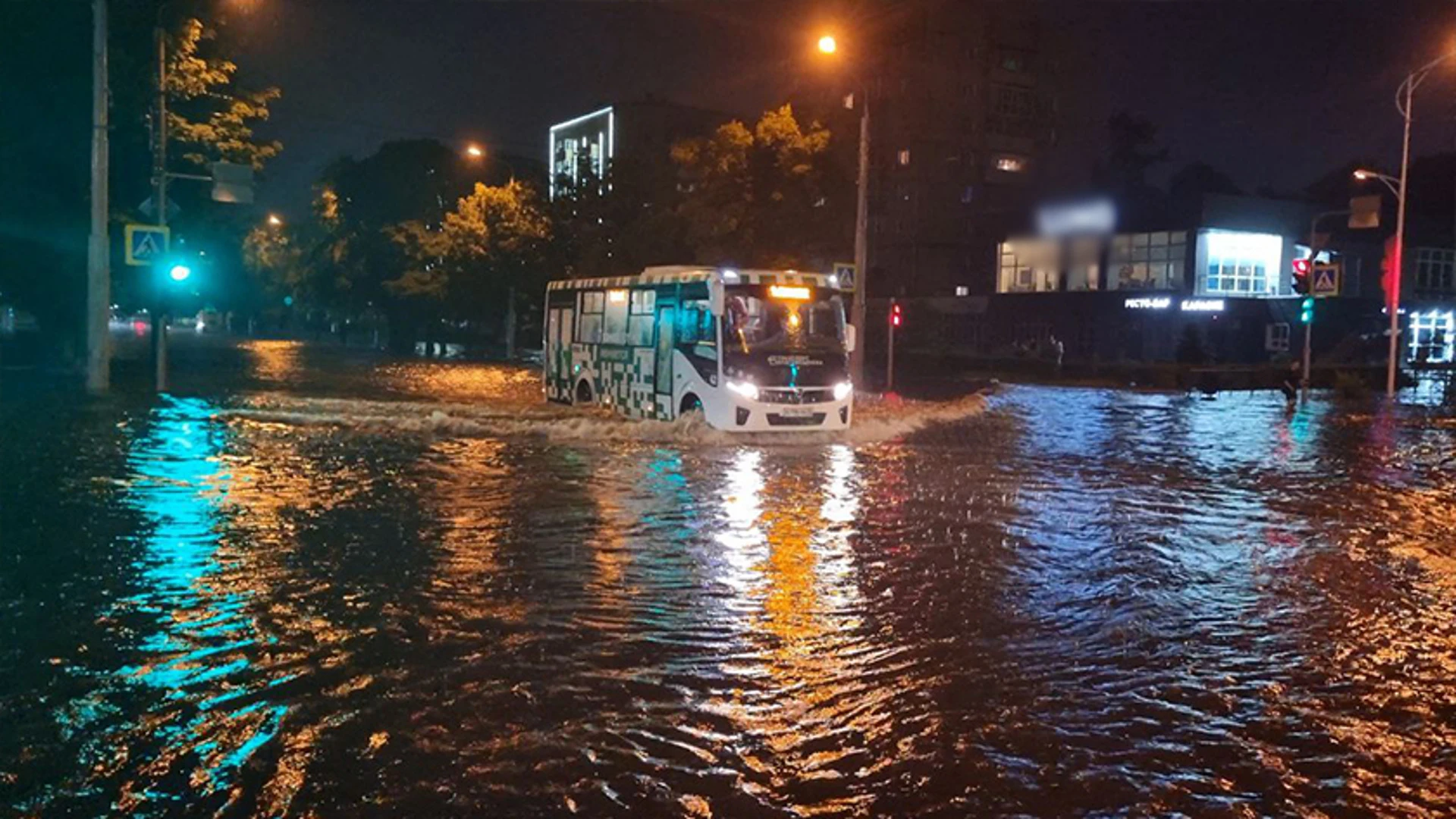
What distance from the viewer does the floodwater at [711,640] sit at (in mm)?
5305

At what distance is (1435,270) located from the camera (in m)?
66.0

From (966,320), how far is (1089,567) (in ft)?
199

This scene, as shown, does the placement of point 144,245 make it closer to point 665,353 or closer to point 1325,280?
point 665,353

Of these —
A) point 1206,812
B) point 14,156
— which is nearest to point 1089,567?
point 1206,812

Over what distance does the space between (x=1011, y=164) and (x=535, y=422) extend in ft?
216

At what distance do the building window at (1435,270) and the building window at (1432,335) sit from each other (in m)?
1.36

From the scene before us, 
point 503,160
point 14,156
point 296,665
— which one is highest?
point 503,160

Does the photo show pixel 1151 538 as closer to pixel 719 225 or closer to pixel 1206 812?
pixel 1206 812

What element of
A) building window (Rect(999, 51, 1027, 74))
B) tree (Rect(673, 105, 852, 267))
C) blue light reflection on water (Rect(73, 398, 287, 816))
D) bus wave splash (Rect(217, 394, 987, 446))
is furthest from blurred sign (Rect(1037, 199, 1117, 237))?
blue light reflection on water (Rect(73, 398, 287, 816))

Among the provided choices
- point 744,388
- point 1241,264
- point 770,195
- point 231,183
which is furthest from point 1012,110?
point 744,388

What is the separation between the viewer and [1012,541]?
11.5 meters

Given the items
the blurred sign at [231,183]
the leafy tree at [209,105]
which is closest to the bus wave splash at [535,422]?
the blurred sign at [231,183]

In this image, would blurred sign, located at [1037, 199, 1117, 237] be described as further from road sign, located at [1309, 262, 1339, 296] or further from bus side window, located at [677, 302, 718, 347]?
bus side window, located at [677, 302, 718, 347]

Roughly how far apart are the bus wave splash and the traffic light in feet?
34.4
